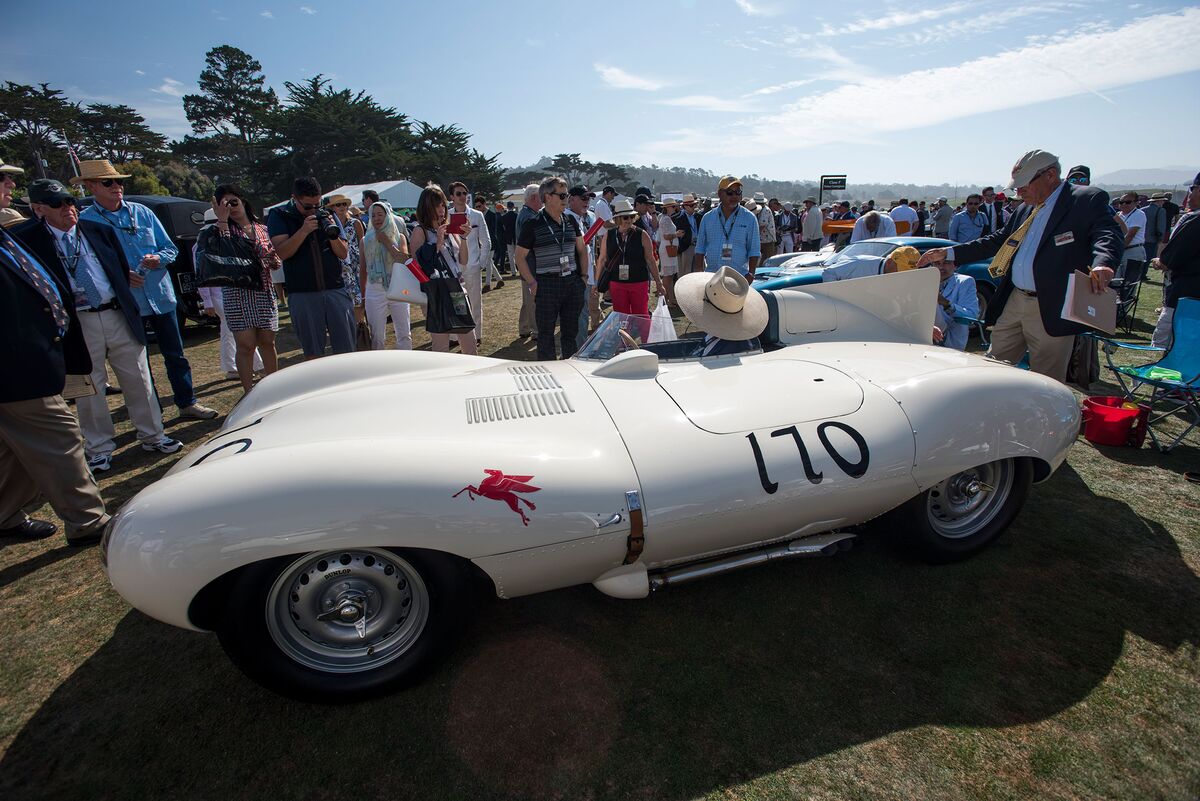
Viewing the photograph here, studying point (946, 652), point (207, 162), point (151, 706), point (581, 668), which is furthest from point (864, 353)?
point (207, 162)

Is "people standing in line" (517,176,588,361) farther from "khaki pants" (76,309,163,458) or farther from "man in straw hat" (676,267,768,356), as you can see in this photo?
"khaki pants" (76,309,163,458)

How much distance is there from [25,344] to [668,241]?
894 centimetres

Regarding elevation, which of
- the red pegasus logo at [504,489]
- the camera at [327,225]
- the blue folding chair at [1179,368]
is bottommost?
the blue folding chair at [1179,368]

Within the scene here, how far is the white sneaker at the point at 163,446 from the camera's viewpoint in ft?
15.8

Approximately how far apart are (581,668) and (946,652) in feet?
5.25

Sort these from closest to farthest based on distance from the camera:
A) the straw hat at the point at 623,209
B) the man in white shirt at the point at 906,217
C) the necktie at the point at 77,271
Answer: the necktie at the point at 77,271 → the straw hat at the point at 623,209 → the man in white shirt at the point at 906,217

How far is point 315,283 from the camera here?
5250mm

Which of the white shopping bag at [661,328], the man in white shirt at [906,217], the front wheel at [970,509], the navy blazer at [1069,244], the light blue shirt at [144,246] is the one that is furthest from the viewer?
the man in white shirt at [906,217]

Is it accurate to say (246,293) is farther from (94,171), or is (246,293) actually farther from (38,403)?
(38,403)

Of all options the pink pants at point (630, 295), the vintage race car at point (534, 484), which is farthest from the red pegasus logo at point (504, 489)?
the pink pants at point (630, 295)

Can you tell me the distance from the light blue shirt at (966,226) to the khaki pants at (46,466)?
40.9ft

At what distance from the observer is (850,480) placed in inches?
103

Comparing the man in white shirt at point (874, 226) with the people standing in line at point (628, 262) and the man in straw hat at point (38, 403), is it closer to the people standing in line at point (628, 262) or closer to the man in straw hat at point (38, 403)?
the people standing in line at point (628, 262)

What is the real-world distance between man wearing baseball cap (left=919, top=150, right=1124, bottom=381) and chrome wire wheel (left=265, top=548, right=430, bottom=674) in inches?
167
